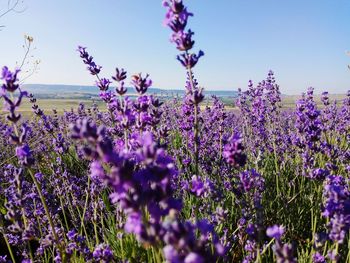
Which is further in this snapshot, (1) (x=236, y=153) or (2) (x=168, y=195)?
(1) (x=236, y=153)

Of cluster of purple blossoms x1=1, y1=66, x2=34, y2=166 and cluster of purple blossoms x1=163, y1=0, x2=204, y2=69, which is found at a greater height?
cluster of purple blossoms x1=163, y1=0, x2=204, y2=69

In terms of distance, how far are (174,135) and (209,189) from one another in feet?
18.2

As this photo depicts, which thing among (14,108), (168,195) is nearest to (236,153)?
(168,195)

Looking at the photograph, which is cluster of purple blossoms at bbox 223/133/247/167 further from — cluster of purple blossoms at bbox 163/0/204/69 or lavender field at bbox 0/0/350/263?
cluster of purple blossoms at bbox 163/0/204/69

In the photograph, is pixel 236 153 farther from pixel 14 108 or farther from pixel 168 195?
pixel 14 108

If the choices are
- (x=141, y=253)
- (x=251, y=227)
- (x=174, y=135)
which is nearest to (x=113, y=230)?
(x=141, y=253)

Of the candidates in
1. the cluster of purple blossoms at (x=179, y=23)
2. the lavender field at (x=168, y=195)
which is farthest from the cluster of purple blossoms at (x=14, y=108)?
the cluster of purple blossoms at (x=179, y=23)

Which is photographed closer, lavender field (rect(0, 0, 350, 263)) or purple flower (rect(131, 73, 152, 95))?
lavender field (rect(0, 0, 350, 263))

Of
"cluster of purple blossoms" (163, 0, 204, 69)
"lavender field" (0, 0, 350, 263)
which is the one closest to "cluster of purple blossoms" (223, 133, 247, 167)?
"lavender field" (0, 0, 350, 263)

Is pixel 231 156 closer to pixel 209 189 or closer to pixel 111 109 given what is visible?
pixel 209 189

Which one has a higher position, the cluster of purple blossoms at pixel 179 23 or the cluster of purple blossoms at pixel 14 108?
the cluster of purple blossoms at pixel 179 23

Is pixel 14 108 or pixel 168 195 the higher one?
pixel 14 108

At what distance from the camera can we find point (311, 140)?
334 cm

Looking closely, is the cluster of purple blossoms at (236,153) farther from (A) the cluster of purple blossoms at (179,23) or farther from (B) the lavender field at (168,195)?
(A) the cluster of purple blossoms at (179,23)
